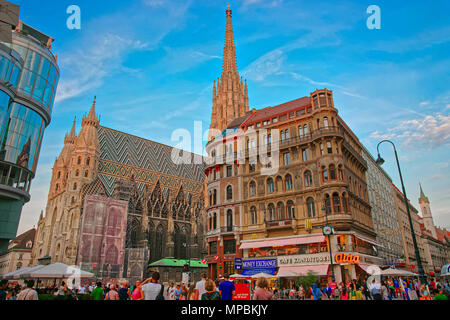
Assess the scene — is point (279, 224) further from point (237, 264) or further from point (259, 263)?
point (237, 264)

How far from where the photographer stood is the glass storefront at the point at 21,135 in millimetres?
32719

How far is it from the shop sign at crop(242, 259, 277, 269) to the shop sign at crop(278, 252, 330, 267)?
66cm

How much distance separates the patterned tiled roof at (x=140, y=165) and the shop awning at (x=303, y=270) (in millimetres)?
49286

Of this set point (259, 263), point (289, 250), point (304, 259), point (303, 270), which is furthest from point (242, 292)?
point (289, 250)

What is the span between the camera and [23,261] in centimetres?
8919

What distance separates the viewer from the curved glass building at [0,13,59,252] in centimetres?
3191

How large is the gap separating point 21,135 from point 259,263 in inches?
1138

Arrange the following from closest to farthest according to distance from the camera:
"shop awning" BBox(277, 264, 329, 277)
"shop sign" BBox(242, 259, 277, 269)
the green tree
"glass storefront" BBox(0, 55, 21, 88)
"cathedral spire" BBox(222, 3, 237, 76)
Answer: the green tree < "shop awning" BBox(277, 264, 329, 277) < "shop sign" BBox(242, 259, 277, 269) < "glass storefront" BBox(0, 55, 21, 88) < "cathedral spire" BBox(222, 3, 237, 76)

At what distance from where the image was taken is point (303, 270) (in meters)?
27.7

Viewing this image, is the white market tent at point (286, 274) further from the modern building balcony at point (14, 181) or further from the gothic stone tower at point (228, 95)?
the gothic stone tower at point (228, 95)

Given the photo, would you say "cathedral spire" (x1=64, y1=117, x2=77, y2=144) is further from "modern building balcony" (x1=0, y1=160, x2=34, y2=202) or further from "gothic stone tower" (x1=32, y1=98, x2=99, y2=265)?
"modern building balcony" (x1=0, y1=160, x2=34, y2=202)

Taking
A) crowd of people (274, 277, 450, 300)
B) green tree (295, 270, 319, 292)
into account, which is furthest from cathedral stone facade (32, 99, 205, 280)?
crowd of people (274, 277, 450, 300)

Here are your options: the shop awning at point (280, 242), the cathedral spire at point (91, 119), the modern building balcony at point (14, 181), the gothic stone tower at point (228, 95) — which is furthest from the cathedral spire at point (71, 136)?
the shop awning at point (280, 242)
